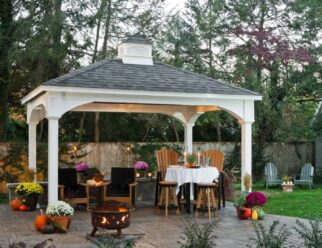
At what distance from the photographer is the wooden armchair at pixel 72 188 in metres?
10.6

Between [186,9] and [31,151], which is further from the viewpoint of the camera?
[186,9]

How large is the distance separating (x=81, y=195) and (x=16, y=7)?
713 centimetres

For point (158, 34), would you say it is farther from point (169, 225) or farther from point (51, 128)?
point (169, 225)

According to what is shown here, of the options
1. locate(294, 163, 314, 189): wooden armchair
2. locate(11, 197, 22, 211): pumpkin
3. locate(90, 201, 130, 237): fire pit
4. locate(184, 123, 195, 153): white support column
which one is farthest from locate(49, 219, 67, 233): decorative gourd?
locate(294, 163, 314, 189): wooden armchair

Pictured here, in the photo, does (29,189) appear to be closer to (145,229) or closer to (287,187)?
(145,229)

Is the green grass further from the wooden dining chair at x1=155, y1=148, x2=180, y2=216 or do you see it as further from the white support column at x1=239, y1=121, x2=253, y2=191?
the wooden dining chair at x1=155, y1=148, x2=180, y2=216

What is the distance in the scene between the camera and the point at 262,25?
17.9 meters

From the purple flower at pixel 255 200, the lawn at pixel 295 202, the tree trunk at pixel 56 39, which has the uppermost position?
the tree trunk at pixel 56 39

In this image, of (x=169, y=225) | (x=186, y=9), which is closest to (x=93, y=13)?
(x=186, y=9)

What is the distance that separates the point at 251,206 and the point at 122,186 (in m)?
3.10

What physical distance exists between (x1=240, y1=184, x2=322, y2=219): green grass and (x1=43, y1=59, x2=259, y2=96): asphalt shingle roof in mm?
2588

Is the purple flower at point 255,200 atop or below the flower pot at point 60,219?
atop

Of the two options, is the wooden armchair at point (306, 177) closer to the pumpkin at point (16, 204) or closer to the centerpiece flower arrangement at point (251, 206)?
the centerpiece flower arrangement at point (251, 206)

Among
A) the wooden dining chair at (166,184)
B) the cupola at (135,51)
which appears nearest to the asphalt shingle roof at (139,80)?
the cupola at (135,51)
